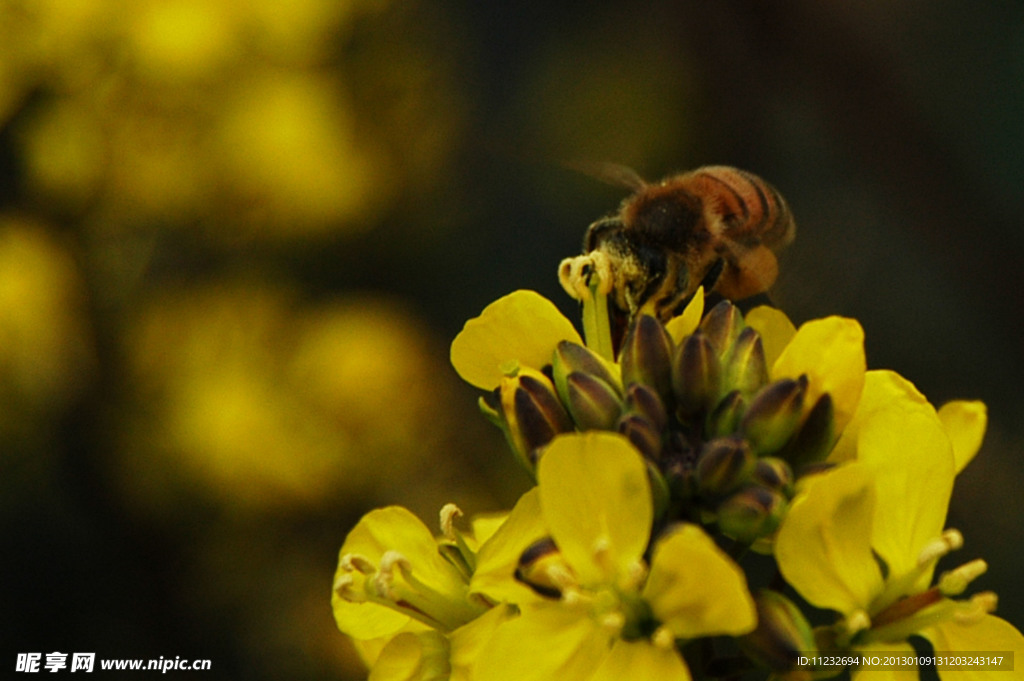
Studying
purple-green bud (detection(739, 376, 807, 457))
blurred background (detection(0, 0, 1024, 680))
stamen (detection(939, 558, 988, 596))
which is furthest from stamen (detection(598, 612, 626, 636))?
blurred background (detection(0, 0, 1024, 680))

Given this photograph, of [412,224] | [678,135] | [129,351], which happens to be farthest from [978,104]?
[129,351]

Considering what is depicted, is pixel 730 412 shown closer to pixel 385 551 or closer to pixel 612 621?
pixel 612 621

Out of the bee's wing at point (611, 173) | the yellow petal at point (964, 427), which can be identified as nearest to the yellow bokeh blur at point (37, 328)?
the bee's wing at point (611, 173)

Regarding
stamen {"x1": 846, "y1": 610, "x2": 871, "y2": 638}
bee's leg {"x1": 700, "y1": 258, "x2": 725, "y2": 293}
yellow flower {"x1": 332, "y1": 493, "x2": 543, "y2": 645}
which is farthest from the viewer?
bee's leg {"x1": 700, "y1": 258, "x2": 725, "y2": 293}

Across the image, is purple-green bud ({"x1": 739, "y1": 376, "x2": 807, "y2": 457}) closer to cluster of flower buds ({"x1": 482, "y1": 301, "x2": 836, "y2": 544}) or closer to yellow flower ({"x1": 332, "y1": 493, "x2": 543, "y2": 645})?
cluster of flower buds ({"x1": 482, "y1": 301, "x2": 836, "y2": 544})

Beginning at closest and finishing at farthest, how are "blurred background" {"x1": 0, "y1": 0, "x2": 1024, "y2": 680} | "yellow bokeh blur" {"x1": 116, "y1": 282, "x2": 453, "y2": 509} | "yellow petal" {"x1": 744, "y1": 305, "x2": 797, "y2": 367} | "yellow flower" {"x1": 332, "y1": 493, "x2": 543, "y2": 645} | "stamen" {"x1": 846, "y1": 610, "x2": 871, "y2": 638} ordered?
"stamen" {"x1": 846, "y1": 610, "x2": 871, "y2": 638} < "yellow flower" {"x1": 332, "y1": 493, "x2": 543, "y2": 645} < "yellow petal" {"x1": 744, "y1": 305, "x2": 797, "y2": 367} < "blurred background" {"x1": 0, "y1": 0, "x2": 1024, "y2": 680} < "yellow bokeh blur" {"x1": 116, "y1": 282, "x2": 453, "y2": 509}

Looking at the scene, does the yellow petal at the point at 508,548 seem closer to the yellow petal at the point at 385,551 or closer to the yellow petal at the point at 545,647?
the yellow petal at the point at 545,647
